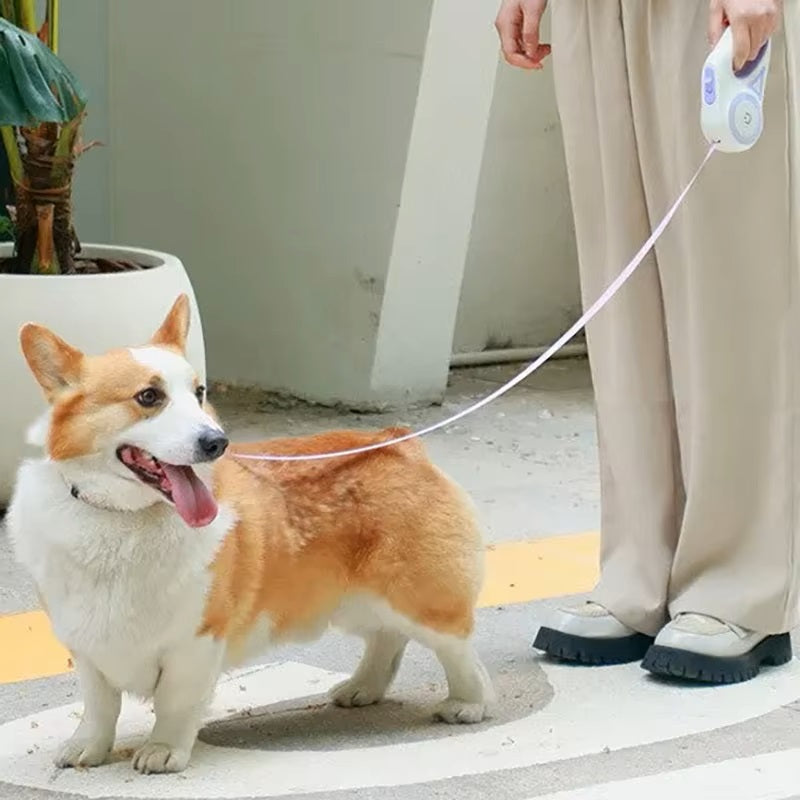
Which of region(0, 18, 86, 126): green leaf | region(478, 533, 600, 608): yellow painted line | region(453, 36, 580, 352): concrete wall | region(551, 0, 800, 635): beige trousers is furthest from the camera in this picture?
region(453, 36, 580, 352): concrete wall

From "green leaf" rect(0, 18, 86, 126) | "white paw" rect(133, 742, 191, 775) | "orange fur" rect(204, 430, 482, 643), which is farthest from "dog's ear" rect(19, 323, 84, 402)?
"green leaf" rect(0, 18, 86, 126)

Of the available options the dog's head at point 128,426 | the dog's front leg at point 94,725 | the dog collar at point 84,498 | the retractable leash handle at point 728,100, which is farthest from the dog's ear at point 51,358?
the retractable leash handle at point 728,100

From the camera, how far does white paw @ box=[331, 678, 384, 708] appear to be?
244 centimetres

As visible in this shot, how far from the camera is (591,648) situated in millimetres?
2631

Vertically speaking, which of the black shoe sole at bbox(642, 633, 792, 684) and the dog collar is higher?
the dog collar

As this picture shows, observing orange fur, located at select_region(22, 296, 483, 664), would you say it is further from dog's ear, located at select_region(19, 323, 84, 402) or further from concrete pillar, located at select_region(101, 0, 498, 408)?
concrete pillar, located at select_region(101, 0, 498, 408)

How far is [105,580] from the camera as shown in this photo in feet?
6.81

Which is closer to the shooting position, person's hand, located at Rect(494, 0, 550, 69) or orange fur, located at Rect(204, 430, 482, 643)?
orange fur, located at Rect(204, 430, 482, 643)

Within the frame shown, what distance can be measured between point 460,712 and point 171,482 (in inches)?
21.9

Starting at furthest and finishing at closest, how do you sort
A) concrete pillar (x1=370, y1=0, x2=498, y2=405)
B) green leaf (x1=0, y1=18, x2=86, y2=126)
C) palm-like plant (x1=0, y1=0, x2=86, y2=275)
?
concrete pillar (x1=370, y1=0, x2=498, y2=405) → palm-like plant (x1=0, y1=0, x2=86, y2=275) → green leaf (x1=0, y1=18, x2=86, y2=126)

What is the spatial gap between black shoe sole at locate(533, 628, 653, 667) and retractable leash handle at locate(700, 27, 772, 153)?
30.1 inches

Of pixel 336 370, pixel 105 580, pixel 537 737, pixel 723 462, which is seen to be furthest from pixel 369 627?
pixel 336 370

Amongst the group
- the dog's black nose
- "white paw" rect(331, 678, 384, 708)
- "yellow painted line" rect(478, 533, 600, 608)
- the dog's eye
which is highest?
the dog's eye

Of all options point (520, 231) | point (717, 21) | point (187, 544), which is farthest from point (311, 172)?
point (187, 544)
